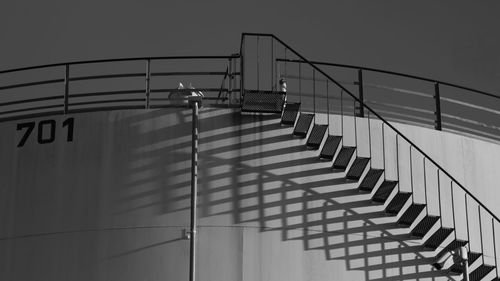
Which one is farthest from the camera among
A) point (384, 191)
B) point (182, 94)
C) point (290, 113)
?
point (182, 94)

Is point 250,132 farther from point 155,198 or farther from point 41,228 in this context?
point 41,228

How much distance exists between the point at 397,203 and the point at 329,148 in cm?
162

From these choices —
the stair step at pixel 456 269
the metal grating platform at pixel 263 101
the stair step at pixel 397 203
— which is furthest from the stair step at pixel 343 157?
the stair step at pixel 456 269

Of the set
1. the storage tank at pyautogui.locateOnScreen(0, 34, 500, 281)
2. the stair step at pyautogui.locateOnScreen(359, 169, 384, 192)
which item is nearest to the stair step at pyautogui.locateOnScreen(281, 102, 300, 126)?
the storage tank at pyautogui.locateOnScreen(0, 34, 500, 281)

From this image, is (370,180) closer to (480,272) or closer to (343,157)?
(343,157)

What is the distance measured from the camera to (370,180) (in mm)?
20000

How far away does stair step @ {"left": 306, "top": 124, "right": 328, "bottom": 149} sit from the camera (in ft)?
65.8

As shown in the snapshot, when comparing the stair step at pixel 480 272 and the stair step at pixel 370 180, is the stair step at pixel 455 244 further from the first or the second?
the stair step at pixel 370 180

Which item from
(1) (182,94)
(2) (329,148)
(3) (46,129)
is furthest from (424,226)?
(3) (46,129)

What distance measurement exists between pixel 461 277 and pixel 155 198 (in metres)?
5.94

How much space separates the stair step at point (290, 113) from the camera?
65.4ft

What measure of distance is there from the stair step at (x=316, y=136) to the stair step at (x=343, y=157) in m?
0.48

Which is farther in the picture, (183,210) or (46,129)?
(46,129)

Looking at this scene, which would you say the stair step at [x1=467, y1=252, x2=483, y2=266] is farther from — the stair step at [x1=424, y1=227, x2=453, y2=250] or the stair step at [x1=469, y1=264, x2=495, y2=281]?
the stair step at [x1=424, y1=227, x2=453, y2=250]
